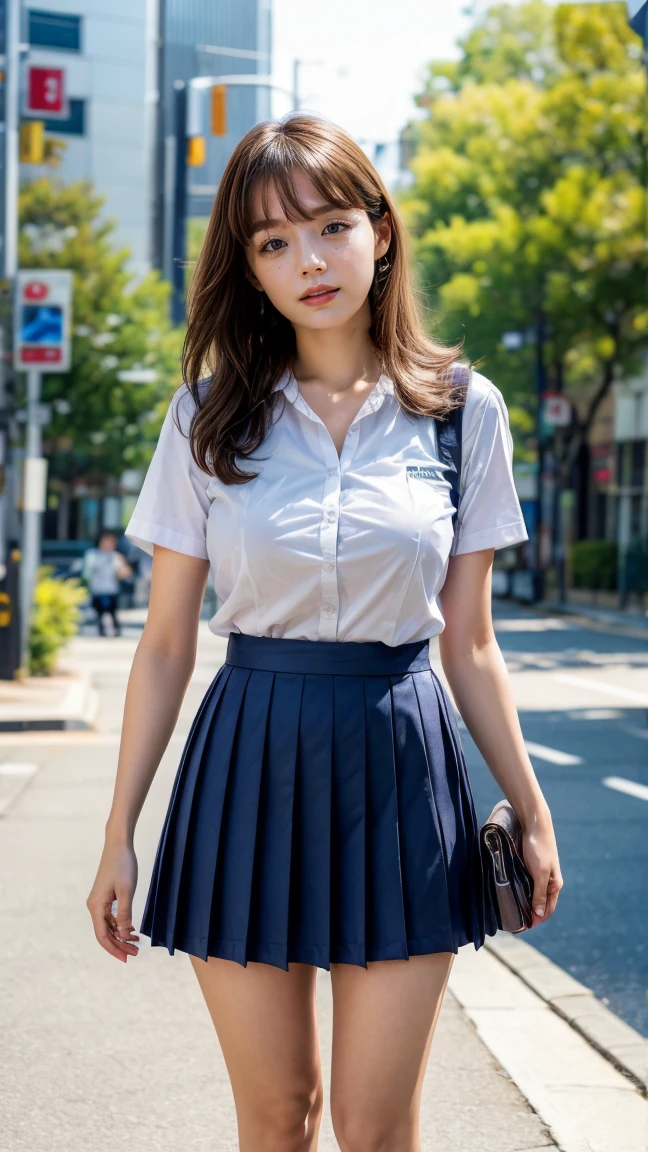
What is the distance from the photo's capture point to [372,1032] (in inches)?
90.2

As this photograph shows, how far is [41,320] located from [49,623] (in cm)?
319

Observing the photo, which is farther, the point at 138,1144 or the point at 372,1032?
the point at 138,1144

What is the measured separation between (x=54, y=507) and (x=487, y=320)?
1840cm

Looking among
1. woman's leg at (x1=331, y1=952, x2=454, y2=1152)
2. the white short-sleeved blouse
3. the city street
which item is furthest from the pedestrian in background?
woman's leg at (x1=331, y1=952, x2=454, y2=1152)

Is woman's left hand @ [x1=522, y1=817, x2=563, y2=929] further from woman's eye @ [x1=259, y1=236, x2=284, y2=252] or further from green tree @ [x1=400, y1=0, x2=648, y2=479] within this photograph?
green tree @ [x1=400, y1=0, x2=648, y2=479]

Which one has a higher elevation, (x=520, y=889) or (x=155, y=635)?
(x=155, y=635)

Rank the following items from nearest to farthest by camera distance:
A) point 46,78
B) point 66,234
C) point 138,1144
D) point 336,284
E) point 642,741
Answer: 1. point 336,284
2. point 138,1144
3. point 642,741
4. point 46,78
5. point 66,234

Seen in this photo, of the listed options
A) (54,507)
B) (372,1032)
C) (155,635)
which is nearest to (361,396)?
(155,635)

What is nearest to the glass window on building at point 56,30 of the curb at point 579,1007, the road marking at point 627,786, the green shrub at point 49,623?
the green shrub at point 49,623

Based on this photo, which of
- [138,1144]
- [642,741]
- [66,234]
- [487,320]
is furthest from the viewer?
[66,234]

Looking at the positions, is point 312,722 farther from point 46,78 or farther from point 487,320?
point 487,320

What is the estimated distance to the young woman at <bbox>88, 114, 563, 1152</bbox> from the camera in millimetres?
2346

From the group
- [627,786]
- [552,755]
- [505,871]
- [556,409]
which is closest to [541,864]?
[505,871]

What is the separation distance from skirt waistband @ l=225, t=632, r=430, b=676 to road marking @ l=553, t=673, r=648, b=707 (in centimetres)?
1244
